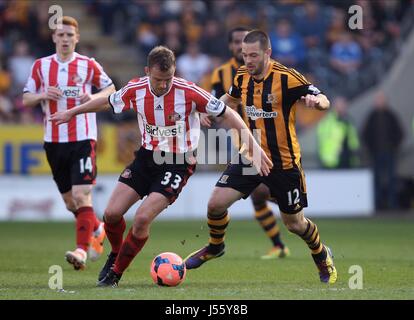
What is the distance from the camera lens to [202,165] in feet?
62.1

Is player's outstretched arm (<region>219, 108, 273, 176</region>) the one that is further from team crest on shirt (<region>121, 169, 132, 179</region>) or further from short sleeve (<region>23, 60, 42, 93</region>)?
short sleeve (<region>23, 60, 42, 93</region>)

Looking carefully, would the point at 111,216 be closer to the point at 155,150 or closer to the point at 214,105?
the point at 155,150

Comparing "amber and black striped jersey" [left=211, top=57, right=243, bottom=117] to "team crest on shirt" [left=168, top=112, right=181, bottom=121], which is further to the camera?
"amber and black striped jersey" [left=211, top=57, right=243, bottom=117]

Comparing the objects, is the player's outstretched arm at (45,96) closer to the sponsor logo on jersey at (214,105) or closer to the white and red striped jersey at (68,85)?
the white and red striped jersey at (68,85)

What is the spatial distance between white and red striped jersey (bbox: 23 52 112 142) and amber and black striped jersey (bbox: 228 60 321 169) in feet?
7.16

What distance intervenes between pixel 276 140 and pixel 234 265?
6.68ft

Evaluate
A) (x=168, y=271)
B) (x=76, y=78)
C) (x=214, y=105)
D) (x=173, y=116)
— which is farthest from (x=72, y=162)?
(x=214, y=105)

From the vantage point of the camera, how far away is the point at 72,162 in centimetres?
1102

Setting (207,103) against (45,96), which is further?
(45,96)

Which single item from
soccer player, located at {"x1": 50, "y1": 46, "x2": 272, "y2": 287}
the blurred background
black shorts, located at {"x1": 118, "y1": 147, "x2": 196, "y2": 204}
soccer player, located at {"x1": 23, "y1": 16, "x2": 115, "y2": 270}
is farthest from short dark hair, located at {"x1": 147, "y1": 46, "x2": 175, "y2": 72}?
the blurred background

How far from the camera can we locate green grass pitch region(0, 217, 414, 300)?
8312 mm

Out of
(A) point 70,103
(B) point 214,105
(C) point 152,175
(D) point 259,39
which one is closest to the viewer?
(B) point 214,105

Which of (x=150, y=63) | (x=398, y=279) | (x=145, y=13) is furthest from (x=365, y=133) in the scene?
(x=150, y=63)
